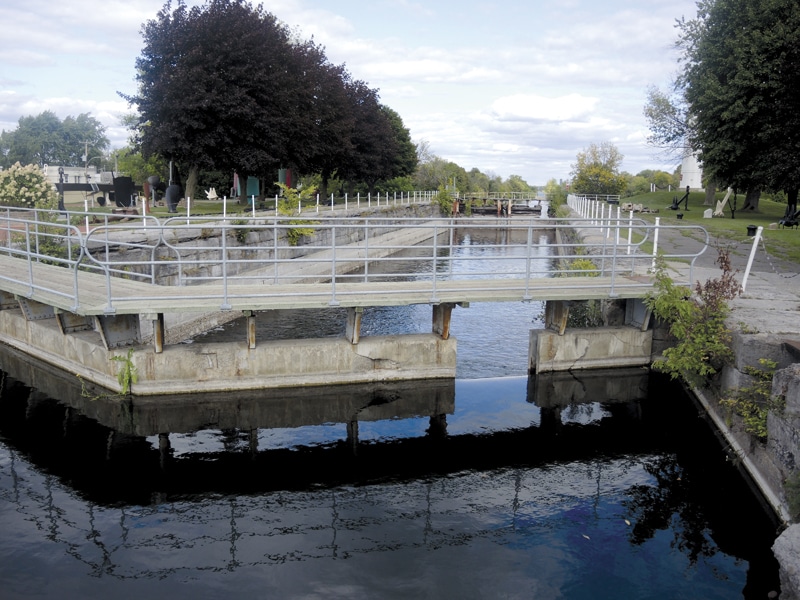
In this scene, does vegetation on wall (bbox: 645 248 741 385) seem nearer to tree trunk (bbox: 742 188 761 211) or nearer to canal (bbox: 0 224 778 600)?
canal (bbox: 0 224 778 600)

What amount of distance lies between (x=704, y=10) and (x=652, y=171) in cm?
8631

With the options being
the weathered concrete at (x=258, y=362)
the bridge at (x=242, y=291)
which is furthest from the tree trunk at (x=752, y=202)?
the weathered concrete at (x=258, y=362)

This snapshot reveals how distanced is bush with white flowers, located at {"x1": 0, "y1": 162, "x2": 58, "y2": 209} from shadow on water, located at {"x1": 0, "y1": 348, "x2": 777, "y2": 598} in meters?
9.67

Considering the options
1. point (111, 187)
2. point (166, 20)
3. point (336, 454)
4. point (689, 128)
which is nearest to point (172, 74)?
point (166, 20)

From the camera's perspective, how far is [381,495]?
8727 millimetres

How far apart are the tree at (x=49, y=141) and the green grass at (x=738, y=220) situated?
84709mm

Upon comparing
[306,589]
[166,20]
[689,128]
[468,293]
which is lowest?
[306,589]

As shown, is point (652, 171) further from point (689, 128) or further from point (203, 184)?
point (203, 184)

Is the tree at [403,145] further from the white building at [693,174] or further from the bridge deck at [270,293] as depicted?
the bridge deck at [270,293]

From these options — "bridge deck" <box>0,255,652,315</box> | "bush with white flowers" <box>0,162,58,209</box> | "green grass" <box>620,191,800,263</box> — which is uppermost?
"bush with white flowers" <box>0,162,58,209</box>

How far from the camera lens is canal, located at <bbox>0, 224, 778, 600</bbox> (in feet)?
22.9

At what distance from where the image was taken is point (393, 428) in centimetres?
1088

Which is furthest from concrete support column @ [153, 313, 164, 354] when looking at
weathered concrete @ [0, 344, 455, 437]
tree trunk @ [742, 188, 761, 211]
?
tree trunk @ [742, 188, 761, 211]

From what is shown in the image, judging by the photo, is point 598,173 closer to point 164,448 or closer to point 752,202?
point 752,202
